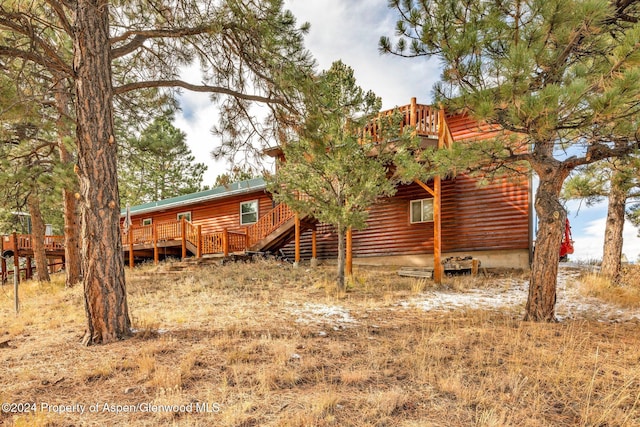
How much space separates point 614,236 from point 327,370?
422 inches

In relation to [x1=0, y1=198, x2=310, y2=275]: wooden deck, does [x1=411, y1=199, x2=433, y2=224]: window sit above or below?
above

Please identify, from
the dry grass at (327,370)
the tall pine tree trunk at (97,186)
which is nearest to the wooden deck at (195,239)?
the dry grass at (327,370)

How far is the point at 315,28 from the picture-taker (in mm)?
6207

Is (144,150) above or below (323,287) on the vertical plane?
above

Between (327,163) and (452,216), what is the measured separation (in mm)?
6672

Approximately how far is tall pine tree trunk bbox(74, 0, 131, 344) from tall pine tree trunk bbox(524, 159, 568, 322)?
21.8 ft

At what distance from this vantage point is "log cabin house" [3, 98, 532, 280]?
11680 millimetres

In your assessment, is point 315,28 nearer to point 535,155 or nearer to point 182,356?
point 535,155

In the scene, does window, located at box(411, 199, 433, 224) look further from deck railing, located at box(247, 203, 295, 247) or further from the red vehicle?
deck railing, located at box(247, 203, 295, 247)

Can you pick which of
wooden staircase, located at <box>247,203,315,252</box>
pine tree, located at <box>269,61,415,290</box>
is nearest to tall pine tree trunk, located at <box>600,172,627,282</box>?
pine tree, located at <box>269,61,415,290</box>

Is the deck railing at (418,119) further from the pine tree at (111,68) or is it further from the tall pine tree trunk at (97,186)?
the tall pine tree trunk at (97,186)

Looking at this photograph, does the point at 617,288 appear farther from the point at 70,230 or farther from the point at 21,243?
the point at 21,243

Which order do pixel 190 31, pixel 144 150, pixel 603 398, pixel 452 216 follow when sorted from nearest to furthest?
pixel 603 398, pixel 190 31, pixel 144 150, pixel 452 216

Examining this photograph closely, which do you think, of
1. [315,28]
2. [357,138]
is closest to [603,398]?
[315,28]
